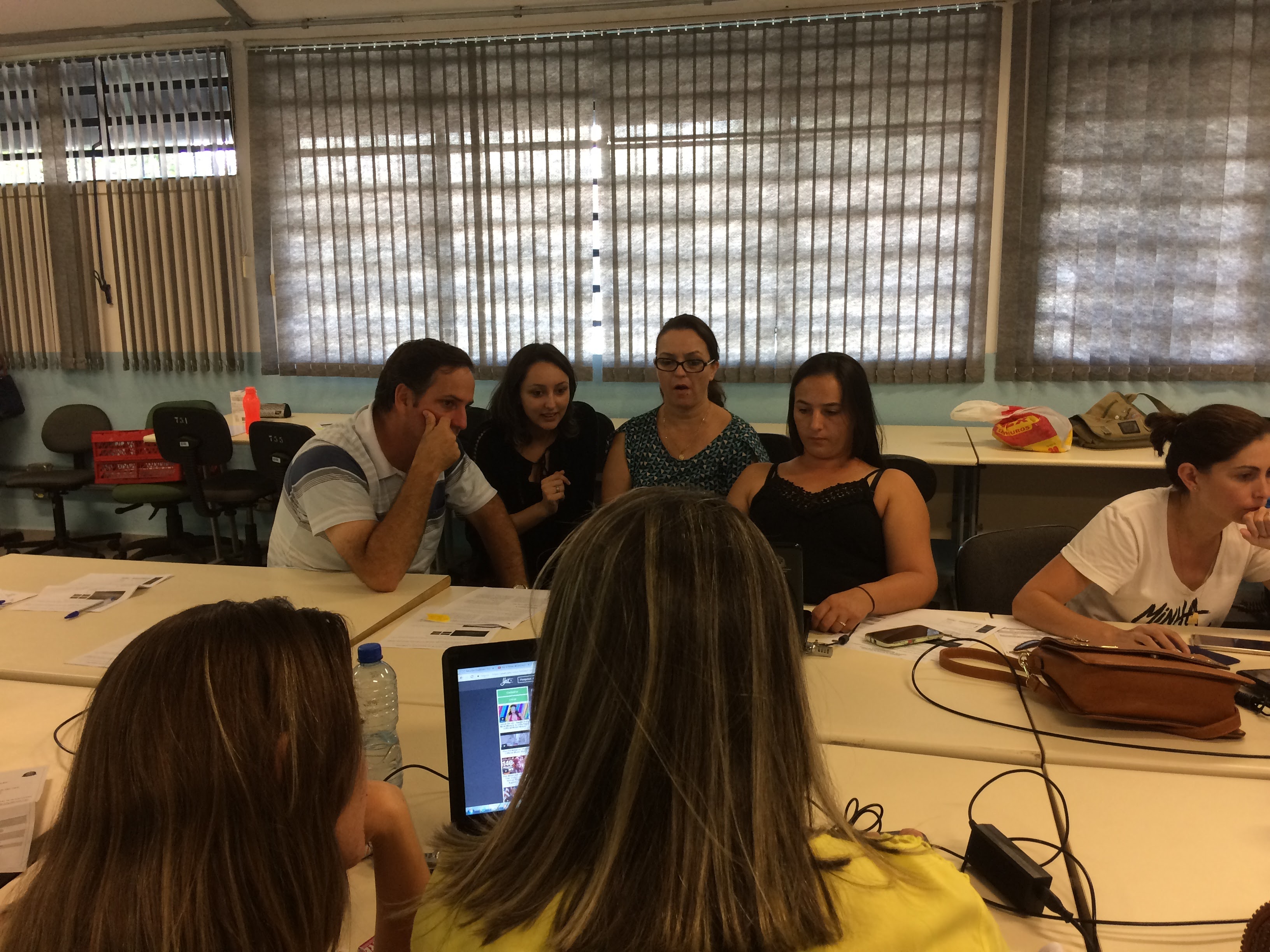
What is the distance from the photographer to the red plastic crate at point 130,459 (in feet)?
15.4

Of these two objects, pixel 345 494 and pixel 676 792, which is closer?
pixel 676 792

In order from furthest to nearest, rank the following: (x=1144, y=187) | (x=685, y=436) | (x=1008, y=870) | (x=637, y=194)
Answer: (x=637, y=194)
(x=1144, y=187)
(x=685, y=436)
(x=1008, y=870)

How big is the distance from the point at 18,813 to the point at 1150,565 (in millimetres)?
2203

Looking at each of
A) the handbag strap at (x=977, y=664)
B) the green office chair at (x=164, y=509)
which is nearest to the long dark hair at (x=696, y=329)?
the handbag strap at (x=977, y=664)

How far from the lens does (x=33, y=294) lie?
5375 mm

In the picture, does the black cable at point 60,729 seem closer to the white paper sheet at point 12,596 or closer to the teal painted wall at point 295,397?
the white paper sheet at point 12,596

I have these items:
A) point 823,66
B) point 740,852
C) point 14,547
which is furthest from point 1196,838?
point 14,547

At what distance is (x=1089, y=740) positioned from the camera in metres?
1.38

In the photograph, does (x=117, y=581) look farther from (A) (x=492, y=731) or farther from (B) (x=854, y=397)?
(B) (x=854, y=397)

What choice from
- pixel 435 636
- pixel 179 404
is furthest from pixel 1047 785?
pixel 179 404

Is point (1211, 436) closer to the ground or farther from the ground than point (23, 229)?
closer to the ground

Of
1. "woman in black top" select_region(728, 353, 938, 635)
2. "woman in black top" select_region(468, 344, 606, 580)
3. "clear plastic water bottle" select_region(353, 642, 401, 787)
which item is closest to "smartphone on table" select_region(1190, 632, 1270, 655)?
"woman in black top" select_region(728, 353, 938, 635)

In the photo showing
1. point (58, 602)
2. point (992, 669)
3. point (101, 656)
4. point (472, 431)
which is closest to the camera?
point (992, 669)

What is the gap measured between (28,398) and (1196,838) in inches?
257
